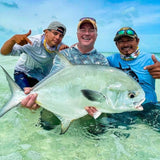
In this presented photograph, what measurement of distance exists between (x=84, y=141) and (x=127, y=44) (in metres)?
1.32

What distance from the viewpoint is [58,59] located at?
1.78m

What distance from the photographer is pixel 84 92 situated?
161 cm

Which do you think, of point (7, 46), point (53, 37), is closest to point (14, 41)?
point (7, 46)

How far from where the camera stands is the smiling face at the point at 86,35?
2.42m

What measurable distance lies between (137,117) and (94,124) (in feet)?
1.93

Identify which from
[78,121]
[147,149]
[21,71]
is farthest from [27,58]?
[147,149]

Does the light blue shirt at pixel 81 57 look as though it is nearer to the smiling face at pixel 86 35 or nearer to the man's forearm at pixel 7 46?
the smiling face at pixel 86 35

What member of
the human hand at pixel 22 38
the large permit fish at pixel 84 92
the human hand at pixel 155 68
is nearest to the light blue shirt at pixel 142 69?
the human hand at pixel 155 68

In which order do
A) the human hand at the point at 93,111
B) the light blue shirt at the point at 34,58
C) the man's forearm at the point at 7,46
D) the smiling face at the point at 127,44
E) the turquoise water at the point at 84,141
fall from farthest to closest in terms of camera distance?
the light blue shirt at the point at 34,58, the man's forearm at the point at 7,46, the smiling face at the point at 127,44, the turquoise water at the point at 84,141, the human hand at the point at 93,111

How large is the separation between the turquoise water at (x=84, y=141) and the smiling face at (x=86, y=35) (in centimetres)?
92

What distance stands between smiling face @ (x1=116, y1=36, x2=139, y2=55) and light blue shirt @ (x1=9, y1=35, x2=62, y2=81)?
0.88 metres

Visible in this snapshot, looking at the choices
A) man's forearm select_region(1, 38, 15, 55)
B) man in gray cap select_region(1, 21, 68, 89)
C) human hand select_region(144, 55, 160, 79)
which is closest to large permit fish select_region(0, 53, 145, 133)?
human hand select_region(144, 55, 160, 79)

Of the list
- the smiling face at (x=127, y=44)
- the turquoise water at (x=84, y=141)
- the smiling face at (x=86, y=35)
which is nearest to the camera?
the turquoise water at (x=84, y=141)

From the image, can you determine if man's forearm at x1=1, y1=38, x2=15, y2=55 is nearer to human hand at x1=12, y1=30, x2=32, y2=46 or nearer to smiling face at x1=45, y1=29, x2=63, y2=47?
human hand at x1=12, y1=30, x2=32, y2=46
